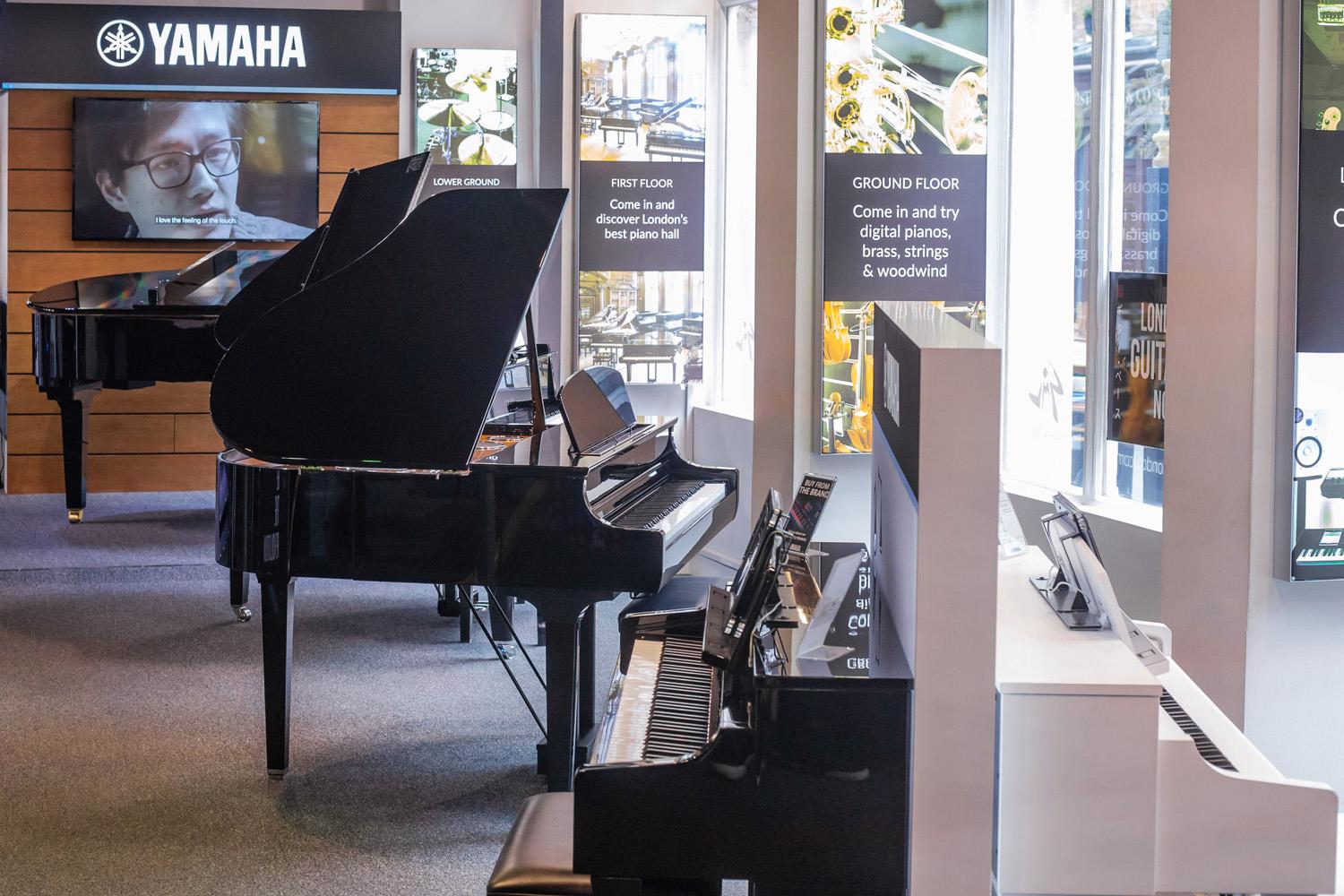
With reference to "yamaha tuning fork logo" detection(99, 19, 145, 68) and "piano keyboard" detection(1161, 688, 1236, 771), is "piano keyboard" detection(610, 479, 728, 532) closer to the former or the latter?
"piano keyboard" detection(1161, 688, 1236, 771)

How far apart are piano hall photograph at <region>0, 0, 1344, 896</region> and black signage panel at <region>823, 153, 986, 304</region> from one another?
2 centimetres

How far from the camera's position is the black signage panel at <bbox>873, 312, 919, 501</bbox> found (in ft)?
5.07

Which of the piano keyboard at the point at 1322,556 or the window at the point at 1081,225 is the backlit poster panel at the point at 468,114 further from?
the piano keyboard at the point at 1322,556

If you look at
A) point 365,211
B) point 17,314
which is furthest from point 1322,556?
point 17,314

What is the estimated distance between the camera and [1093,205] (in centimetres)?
410

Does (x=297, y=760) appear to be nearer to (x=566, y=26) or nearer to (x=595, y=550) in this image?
(x=595, y=550)

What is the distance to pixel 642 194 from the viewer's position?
6.29m

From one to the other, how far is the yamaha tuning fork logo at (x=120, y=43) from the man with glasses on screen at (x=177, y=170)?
9.8 inches

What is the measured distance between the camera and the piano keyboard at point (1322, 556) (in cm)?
273

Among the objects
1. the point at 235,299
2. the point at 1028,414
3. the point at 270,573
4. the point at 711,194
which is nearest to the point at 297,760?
the point at 270,573

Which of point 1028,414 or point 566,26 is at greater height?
point 566,26

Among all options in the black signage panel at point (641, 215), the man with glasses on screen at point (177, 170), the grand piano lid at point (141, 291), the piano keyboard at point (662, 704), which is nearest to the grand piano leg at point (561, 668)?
the piano keyboard at point (662, 704)

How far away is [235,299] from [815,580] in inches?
131

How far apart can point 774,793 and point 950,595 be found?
36 cm
